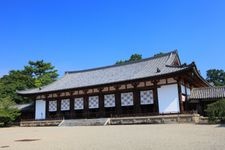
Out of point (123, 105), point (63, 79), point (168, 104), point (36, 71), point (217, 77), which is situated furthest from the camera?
point (217, 77)

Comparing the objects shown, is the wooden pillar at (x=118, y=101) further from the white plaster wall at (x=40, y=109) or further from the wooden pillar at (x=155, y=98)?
the white plaster wall at (x=40, y=109)

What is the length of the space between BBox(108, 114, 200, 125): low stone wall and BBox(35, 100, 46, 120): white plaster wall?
11.3 meters

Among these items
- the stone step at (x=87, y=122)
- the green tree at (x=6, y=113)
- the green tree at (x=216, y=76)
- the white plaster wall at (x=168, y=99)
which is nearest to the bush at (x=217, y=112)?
the white plaster wall at (x=168, y=99)

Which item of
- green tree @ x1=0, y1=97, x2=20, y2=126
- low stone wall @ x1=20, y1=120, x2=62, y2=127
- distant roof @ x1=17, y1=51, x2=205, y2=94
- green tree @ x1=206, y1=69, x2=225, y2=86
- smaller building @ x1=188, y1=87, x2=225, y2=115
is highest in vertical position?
green tree @ x1=206, y1=69, x2=225, y2=86

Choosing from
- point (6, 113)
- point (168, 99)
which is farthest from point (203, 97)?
point (6, 113)

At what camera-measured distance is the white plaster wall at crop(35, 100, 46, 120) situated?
3218 cm

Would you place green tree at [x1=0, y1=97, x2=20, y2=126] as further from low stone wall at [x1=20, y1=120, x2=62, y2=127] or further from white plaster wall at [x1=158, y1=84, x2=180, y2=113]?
white plaster wall at [x1=158, y1=84, x2=180, y2=113]

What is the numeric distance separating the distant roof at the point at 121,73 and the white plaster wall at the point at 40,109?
162 centimetres

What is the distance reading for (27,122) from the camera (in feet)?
103

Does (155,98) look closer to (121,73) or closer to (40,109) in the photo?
(121,73)

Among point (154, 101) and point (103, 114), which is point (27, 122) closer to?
point (103, 114)

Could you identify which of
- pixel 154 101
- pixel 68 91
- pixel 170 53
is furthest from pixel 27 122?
pixel 170 53

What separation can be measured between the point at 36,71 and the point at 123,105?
3967 cm

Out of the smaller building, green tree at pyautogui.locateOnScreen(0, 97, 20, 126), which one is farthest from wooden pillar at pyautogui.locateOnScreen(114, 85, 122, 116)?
green tree at pyautogui.locateOnScreen(0, 97, 20, 126)
